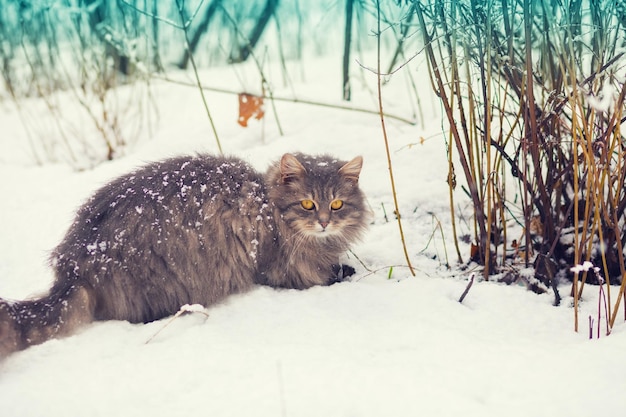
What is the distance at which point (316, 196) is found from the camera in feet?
8.57

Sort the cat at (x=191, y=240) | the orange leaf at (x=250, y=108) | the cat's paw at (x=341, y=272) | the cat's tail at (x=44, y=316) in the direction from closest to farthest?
the cat's tail at (x=44, y=316) → the cat at (x=191, y=240) → the cat's paw at (x=341, y=272) → the orange leaf at (x=250, y=108)

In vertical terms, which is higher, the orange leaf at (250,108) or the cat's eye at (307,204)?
the orange leaf at (250,108)

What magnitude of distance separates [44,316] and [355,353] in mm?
1272

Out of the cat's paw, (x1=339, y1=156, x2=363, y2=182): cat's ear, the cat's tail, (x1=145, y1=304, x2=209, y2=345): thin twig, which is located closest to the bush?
(x1=339, y1=156, x2=363, y2=182): cat's ear

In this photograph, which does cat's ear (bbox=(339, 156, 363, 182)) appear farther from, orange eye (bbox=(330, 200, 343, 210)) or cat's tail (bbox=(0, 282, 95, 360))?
cat's tail (bbox=(0, 282, 95, 360))

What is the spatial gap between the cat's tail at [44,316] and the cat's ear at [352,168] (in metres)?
1.36

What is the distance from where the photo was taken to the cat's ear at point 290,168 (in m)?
2.57

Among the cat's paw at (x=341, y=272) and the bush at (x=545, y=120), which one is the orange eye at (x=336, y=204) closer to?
the cat's paw at (x=341, y=272)

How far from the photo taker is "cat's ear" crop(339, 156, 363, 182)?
2.66m

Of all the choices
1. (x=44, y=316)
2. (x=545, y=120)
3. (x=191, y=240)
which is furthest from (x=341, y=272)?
(x=44, y=316)

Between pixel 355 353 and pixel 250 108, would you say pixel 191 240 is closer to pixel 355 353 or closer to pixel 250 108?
pixel 355 353

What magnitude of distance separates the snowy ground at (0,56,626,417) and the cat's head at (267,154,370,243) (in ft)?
1.00

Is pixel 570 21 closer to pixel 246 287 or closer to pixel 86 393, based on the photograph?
pixel 246 287

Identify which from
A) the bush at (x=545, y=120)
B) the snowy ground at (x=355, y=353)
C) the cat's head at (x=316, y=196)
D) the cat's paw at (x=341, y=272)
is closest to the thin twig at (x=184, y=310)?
the snowy ground at (x=355, y=353)
